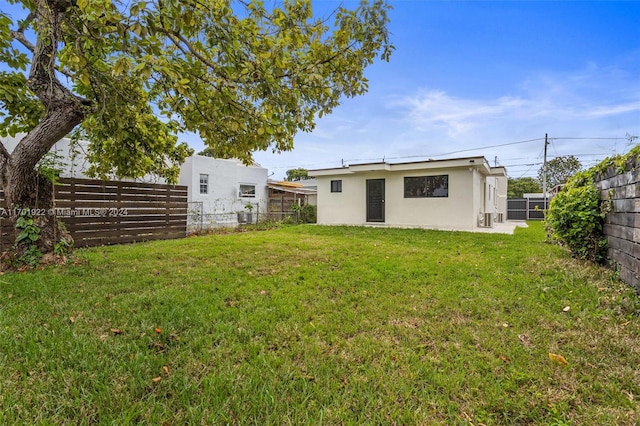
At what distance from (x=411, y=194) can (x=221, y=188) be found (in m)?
9.97

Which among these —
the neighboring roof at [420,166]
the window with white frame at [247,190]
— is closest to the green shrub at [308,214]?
the neighboring roof at [420,166]

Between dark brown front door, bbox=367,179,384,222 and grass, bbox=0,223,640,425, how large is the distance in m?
8.79

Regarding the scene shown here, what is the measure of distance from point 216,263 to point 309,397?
13.5 feet

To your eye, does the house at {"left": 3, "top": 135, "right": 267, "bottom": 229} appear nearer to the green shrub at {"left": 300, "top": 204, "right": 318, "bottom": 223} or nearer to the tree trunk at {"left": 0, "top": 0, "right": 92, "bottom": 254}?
the green shrub at {"left": 300, "top": 204, "right": 318, "bottom": 223}

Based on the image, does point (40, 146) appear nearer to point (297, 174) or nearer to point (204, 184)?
A: point (204, 184)

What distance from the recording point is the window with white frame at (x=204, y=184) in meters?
15.5

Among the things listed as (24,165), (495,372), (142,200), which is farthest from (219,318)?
(142,200)

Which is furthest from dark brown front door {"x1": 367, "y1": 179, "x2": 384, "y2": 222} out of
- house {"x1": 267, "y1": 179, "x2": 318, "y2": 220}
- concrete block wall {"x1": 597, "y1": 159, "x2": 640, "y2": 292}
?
concrete block wall {"x1": 597, "y1": 159, "x2": 640, "y2": 292}

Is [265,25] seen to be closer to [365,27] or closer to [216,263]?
[365,27]

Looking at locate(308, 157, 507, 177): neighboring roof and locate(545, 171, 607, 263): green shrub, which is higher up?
locate(308, 157, 507, 177): neighboring roof

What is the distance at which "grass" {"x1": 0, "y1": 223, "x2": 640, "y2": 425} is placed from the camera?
1.74m

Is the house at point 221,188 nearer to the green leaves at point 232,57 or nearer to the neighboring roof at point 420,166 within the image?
the neighboring roof at point 420,166

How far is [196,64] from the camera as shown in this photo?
3.60 meters

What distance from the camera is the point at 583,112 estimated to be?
13.0m
